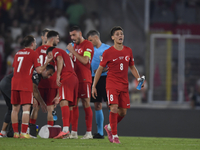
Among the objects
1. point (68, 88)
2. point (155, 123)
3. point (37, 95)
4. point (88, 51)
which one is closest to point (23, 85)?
point (37, 95)

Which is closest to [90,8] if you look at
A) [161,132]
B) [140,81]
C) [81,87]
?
[161,132]

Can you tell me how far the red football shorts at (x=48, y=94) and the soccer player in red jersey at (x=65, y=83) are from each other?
1.71 feet

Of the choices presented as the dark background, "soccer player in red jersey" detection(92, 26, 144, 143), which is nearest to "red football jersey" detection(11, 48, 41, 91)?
"soccer player in red jersey" detection(92, 26, 144, 143)

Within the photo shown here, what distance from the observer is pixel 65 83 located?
6.16 metres

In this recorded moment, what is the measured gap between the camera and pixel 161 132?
8.67 meters

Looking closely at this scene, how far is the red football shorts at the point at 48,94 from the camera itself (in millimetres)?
6719

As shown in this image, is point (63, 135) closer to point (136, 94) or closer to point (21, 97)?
point (21, 97)

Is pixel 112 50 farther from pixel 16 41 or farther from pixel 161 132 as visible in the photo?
pixel 16 41

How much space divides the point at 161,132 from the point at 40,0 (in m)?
7.84

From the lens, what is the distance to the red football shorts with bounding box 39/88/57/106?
672 centimetres

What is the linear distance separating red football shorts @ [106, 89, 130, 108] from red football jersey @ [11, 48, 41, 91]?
1333 mm

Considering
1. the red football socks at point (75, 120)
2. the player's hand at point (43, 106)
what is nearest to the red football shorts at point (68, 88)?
the red football socks at point (75, 120)

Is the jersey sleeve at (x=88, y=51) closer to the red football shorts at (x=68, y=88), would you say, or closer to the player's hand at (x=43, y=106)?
the red football shorts at (x=68, y=88)

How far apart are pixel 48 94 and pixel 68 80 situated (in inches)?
28.6
